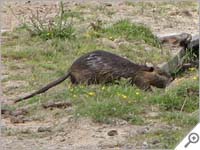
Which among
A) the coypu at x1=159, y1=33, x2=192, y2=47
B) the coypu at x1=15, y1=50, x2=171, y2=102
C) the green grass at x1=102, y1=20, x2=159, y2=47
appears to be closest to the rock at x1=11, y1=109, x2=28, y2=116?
the coypu at x1=15, y1=50, x2=171, y2=102

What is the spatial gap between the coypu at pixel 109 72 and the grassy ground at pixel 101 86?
15 cm

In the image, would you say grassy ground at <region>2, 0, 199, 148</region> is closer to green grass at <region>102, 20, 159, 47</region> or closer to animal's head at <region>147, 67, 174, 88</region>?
green grass at <region>102, 20, 159, 47</region>

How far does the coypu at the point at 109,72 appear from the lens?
7895 millimetres

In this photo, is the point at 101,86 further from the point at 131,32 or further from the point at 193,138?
the point at 193,138

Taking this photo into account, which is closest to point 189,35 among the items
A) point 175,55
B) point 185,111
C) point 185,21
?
point 175,55

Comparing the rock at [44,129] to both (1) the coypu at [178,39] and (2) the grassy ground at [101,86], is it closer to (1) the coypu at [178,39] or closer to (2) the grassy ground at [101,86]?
(2) the grassy ground at [101,86]

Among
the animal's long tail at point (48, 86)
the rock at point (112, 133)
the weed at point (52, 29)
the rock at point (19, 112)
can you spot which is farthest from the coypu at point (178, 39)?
the rock at point (112, 133)

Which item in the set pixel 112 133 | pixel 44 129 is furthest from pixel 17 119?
pixel 112 133

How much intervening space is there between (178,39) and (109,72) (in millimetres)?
2262

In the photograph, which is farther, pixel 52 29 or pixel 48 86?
pixel 52 29

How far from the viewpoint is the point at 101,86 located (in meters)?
7.65

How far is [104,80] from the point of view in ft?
25.8

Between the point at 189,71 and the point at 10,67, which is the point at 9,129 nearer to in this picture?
the point at 10,67

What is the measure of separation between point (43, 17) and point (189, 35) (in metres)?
2.18
